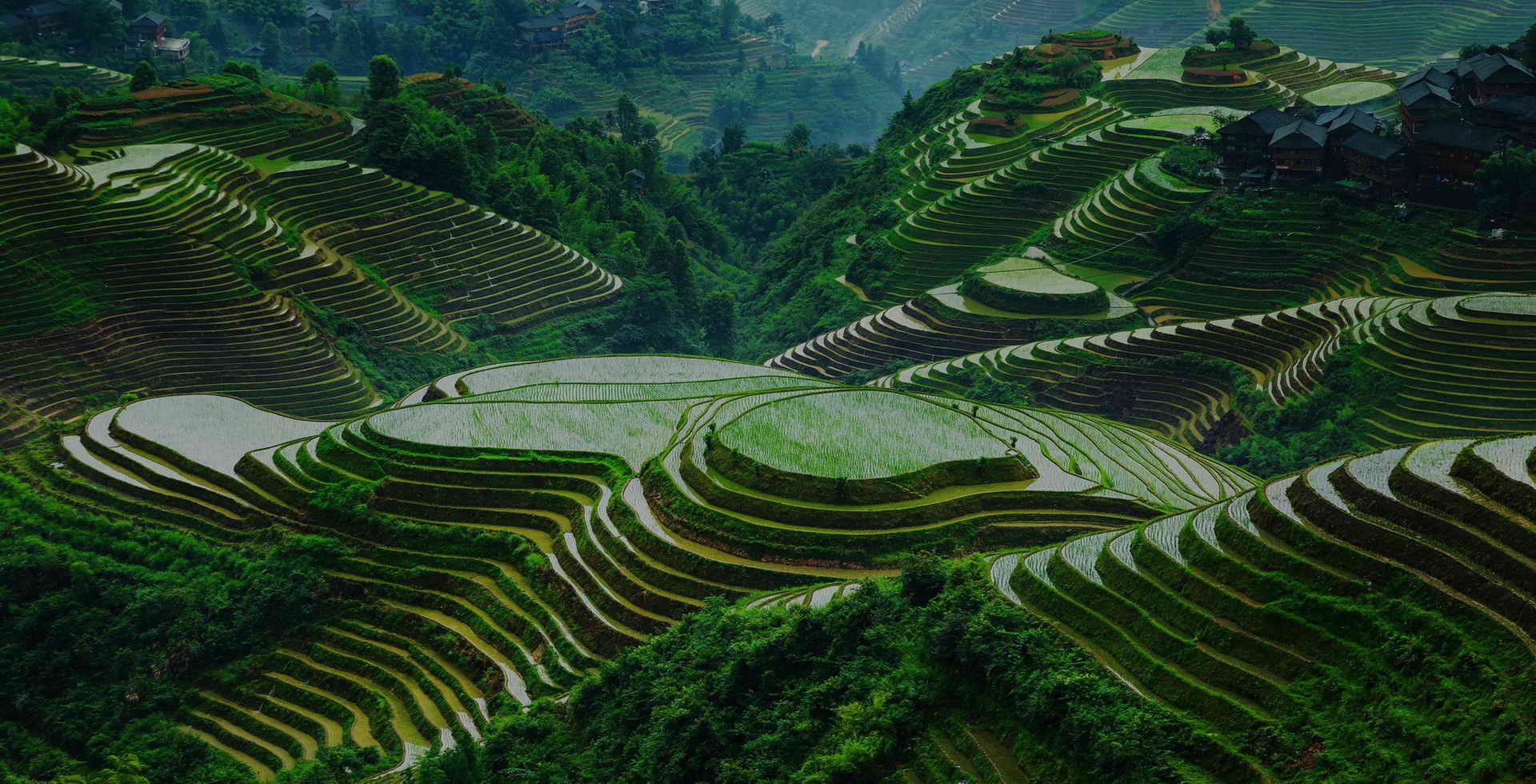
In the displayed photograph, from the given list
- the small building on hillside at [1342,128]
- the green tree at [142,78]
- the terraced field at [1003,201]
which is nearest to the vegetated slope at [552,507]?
the small building on hillside at [1342,128]

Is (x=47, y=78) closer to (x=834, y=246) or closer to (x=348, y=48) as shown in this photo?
(x=348, y=48)

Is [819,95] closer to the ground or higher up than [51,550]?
closer to the ground

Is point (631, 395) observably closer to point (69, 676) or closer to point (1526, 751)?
point (69, 676)

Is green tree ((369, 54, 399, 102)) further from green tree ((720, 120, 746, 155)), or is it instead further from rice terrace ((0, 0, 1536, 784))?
green tree ((720, 120, 746, 155))

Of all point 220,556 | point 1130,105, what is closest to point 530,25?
point 1130,105

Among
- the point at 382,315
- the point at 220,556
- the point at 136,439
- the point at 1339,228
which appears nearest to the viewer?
the point at 220,556

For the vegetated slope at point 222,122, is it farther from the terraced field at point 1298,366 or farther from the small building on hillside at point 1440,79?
the small building on hillside at point 1440,79
